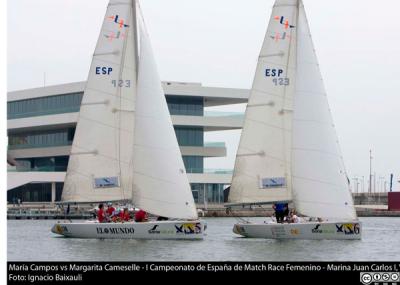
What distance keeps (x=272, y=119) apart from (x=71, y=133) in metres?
62.3

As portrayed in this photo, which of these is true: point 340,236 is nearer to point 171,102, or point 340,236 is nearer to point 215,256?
point 215,256

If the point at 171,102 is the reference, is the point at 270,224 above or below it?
below

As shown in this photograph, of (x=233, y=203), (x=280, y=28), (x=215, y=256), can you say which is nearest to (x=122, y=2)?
(x=280, y=28)

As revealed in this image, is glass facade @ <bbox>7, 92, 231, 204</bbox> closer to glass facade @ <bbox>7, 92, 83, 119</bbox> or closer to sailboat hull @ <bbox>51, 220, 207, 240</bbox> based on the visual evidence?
glass facade @ <bbox>7, 92, 83, 119</bbox>

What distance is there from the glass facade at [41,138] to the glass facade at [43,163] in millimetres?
1375

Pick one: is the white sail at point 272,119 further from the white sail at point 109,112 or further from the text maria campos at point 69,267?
the text maria campos at point 69,267

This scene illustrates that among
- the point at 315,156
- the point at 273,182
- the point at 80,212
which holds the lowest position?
the point at 80,212

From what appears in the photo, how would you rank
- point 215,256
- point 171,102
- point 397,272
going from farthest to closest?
1. point 171,102
2. point 215,256
3. point 397,272

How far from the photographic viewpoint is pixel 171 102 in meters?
102

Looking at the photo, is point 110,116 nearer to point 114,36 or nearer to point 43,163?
point 114,36

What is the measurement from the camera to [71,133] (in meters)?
104

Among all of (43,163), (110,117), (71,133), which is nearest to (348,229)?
(110,117)

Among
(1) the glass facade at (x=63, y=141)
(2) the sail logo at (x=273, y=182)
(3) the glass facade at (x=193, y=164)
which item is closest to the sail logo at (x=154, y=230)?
(2) the sail logo at (x=273, y=182)

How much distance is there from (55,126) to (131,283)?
78960 millimetres
